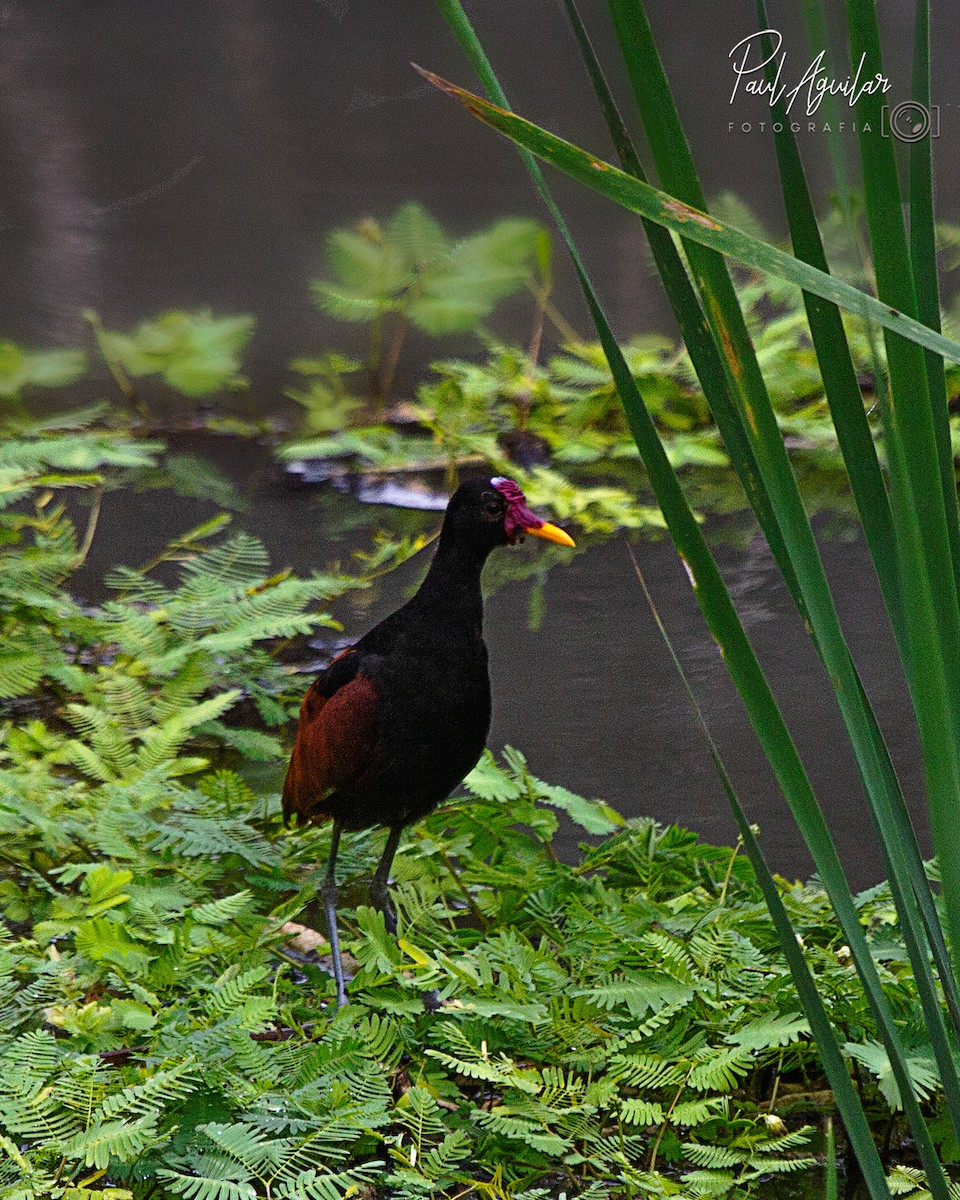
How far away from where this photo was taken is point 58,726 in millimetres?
3197

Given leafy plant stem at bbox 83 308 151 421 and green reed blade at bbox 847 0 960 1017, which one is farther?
leafy plant stem at bbox 83 308 151 421

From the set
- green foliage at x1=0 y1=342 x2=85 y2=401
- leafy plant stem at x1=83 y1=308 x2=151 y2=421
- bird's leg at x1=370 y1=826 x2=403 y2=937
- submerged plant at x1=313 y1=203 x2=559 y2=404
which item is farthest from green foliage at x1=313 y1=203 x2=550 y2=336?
bird's leg at x1=370 y1=826 x2=403 y2=937

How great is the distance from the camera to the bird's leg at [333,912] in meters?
2.07

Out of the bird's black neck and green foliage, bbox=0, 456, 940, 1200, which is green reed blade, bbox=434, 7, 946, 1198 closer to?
green foliage, bbox=0, 456, 940, 1200

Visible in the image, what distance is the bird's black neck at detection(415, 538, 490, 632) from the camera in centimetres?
224

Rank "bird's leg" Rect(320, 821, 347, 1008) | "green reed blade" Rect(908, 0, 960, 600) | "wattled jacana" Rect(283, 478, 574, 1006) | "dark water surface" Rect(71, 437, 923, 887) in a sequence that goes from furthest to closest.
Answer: "dark water surface" Rect(71, 437, 923, 887)
"wattled jacana" Rect(283, 478, 574, 1006)
"bird's leg" Rect(320, 821, 347, 1008)
"green reed blade" Rect(908, 0, 960, 600)

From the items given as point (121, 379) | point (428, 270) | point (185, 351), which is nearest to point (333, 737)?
point (428, 270)

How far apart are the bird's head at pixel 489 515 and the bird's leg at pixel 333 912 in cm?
54

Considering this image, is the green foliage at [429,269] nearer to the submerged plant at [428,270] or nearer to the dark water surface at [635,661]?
the submerged plant at [428,270]

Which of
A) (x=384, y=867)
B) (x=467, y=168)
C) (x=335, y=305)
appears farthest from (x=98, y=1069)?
(x=467, y=168)

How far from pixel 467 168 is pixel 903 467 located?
21.5 ft

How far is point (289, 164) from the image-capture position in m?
7.01

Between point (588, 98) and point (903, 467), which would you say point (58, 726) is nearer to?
point (903, 467)

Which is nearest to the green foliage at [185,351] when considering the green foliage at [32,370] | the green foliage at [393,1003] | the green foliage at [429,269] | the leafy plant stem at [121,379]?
the leafy plant stem at [121,379]
